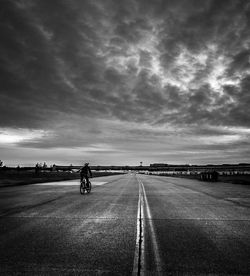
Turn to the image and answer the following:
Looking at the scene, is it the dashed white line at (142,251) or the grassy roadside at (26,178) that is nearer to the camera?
the dashed white line at (142,251)

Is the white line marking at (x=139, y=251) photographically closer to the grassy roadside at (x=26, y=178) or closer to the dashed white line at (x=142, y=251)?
the dashed white line at (x=142, y=251)

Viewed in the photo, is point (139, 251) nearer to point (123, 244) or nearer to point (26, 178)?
point (123, 244)

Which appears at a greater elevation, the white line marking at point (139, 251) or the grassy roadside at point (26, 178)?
the grassy roadside at point (26, 178)

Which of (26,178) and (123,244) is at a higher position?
(26,178)

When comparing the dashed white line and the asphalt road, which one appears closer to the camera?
the dashed white line

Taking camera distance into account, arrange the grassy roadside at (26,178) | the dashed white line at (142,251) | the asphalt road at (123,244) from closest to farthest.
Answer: the dashed white line at (142,251) → the asphalt road at (123,244) → the grassy roadside at (26,178)

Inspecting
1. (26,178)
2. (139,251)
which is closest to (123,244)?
(139,251)

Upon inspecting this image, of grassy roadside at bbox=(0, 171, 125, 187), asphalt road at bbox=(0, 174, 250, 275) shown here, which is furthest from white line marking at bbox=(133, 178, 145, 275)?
grassy roadside at bbox=(0, 171, 125, 187)

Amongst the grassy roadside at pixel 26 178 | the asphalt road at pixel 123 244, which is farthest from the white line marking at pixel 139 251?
the grassy roadside at pixel 26 178

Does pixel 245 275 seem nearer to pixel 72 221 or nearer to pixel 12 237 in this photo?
pixel 12 237

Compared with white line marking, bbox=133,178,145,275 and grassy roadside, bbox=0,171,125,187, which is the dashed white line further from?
grassy roadside, bbox=0,171,125,187

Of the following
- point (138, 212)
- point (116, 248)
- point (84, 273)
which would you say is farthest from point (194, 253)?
point (138, 212)

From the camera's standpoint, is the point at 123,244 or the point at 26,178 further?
the point at 26,178

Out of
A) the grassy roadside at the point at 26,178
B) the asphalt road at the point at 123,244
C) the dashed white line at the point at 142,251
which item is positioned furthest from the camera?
the grassy roadside at the point at 26,178
